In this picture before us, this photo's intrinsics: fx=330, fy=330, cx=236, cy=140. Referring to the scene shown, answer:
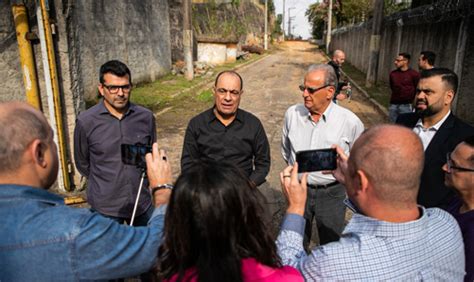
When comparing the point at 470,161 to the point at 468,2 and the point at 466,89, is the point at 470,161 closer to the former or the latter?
the point at 466,89

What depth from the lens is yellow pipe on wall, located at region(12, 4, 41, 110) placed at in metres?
3.88

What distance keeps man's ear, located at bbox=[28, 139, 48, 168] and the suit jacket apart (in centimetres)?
255

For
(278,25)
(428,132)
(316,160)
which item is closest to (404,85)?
(428,132)

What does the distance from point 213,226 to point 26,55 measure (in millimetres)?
4010

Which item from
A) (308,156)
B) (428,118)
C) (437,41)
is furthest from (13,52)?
(437,41)

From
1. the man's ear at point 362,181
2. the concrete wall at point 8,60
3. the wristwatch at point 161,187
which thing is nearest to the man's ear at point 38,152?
the wristwatch at point 161,187

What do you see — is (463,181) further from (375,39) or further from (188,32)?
(188,32)

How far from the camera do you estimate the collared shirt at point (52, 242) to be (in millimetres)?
1186

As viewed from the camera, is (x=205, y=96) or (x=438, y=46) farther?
(x=205, y=96)

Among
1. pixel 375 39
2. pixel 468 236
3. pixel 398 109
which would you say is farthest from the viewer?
pixel 375 39

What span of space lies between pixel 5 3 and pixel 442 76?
4837mm

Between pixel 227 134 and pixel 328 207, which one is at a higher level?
pixel 227 134

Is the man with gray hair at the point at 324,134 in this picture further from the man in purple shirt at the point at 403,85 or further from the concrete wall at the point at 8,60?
the man in purple shirt at the point at 403,85

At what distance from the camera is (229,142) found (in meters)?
2.86
